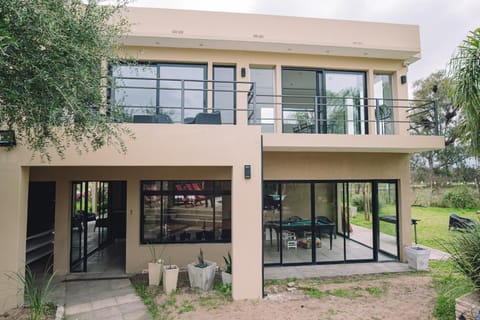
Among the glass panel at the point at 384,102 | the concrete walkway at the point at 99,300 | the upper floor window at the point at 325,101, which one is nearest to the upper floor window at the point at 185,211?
the concrete walkway at the point at 99,300

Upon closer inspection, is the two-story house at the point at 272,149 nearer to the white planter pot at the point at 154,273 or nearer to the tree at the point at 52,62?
the white planter pot at the point at 154,273

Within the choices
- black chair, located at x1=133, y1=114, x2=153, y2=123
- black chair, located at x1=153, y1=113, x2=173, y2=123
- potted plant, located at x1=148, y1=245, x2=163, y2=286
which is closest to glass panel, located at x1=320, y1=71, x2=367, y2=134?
black chair, located at x1=153, y1=113, x2=173, y2=123

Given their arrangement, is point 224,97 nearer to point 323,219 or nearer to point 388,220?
point 323,219

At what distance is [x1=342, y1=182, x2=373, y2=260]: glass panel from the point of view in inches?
348

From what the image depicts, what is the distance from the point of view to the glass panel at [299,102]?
873 centimetres

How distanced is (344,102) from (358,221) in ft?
12.0

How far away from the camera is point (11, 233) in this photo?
544 cm

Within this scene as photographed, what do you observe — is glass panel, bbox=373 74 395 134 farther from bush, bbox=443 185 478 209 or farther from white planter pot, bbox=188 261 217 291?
bush, bbox=443 185 478 209

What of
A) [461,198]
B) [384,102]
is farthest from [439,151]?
[384,102]

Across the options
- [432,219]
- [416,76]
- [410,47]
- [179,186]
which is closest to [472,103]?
[410,47]

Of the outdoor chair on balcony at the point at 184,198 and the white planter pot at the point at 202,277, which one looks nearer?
the white planter pot at the point at 202,277

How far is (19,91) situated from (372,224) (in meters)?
9.18

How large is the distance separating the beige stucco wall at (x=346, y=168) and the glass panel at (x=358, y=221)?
52cm

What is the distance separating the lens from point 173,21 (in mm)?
8188
